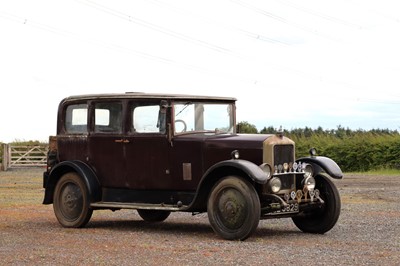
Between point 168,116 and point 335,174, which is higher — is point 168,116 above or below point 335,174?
above

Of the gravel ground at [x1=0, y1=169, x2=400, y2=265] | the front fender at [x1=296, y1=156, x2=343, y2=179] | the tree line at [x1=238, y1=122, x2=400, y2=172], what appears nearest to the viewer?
the gravel ground at [x1=0, y1=169, x2=400, y2=265]

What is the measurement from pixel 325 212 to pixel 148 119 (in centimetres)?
325

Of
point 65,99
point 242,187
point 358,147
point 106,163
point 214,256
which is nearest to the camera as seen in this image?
point 214,256

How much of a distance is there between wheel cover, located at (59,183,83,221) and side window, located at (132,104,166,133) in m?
1.61

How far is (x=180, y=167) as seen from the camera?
1346 centimetres

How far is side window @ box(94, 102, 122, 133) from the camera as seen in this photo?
14.3 m

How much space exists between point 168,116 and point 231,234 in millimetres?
2321

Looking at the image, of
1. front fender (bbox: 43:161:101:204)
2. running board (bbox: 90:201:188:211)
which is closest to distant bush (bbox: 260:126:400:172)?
front fender (bbox: 43:161:101:204)

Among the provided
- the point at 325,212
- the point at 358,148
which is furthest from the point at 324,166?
the point at 358,148

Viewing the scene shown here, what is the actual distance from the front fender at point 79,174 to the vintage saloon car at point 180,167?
0.02 m

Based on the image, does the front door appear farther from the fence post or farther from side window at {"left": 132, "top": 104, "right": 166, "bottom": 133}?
the fence post

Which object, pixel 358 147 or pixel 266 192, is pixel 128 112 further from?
pixel 358 147

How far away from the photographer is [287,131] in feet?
175

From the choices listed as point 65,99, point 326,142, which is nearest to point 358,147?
point 326,142
